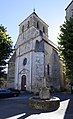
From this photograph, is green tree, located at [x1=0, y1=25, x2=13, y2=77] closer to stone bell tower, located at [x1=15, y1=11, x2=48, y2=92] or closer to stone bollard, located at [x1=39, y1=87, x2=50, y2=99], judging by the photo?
stone bollard, located at [x1=39, y1=87, x2=50, y2=99]

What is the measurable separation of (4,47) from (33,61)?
13.9 m

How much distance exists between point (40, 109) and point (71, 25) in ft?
21.4

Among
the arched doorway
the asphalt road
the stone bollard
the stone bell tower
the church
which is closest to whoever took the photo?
the asphalt road

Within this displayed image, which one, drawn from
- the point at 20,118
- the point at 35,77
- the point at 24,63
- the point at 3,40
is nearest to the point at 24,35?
the point at 24,63

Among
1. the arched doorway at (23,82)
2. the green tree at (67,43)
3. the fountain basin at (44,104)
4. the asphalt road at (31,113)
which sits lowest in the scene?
the asphalt road at (31,113)

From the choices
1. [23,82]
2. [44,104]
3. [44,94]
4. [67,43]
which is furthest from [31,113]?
[23,82]

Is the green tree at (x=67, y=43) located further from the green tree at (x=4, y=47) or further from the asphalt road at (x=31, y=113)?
the green tree at (x=4, y=47)

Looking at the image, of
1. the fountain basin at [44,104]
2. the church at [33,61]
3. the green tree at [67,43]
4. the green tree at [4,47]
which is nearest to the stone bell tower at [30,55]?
the church at [33,61]

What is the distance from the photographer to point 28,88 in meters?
32.8

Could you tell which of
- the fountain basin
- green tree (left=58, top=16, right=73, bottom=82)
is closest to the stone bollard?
the fountain basin

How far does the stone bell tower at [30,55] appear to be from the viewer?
107ft

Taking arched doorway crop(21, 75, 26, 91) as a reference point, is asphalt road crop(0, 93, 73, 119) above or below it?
below

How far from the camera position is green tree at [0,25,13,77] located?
63.9 ft

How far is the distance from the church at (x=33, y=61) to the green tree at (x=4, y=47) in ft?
39.2
